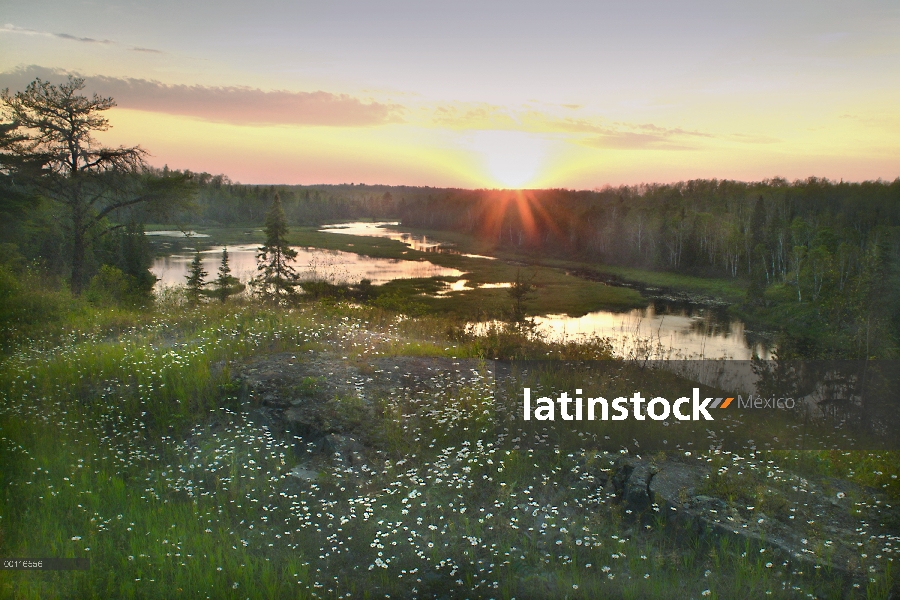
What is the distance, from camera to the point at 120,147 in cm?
2312

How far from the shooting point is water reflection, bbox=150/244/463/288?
171 ft

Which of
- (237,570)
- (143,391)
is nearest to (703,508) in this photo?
(237,570)

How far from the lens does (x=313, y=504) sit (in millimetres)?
7438

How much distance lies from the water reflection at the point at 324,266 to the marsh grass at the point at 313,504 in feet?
126

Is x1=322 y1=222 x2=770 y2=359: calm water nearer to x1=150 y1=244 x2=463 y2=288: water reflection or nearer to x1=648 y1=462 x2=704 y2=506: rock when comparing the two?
x1=150 y1=244 x2=463 y2=288: water reflection

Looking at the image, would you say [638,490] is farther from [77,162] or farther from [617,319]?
[617,319]

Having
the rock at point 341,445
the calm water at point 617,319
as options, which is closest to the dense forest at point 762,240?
the calm water at point 617,319

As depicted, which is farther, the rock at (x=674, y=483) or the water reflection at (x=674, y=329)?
the water reflection at (x=674, y=329)

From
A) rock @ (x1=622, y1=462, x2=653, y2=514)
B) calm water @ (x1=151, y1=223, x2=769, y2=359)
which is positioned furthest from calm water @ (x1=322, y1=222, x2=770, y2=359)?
rock @ (x1=622, y1=462, x2=653, y2=514)

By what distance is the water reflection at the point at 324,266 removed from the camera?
52.0 meters

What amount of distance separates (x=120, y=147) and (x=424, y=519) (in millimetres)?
22820

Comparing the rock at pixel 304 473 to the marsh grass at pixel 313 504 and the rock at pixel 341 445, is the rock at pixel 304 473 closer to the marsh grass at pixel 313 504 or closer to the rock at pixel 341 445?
the marsh grass at pixel 313 504

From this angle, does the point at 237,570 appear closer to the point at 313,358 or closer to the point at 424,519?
the point at 424,519

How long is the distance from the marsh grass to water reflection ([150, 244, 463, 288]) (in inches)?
1508
